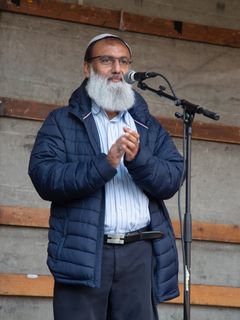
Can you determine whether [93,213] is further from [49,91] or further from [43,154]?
[49,91]

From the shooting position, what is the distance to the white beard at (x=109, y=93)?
2998 millimetres

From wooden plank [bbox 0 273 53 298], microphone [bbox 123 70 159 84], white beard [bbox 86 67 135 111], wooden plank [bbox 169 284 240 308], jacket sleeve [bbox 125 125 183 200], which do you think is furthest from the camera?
wooden plank [bbox 169 284 240 308]

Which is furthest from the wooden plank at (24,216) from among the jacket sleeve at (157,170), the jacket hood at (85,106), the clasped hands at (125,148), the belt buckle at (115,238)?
the clasped hands at (125,148)

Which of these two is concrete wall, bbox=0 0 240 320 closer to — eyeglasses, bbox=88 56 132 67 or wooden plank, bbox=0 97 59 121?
wooden plank, bbox=0 97 59 121

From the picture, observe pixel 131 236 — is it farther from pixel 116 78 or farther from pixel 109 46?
pixel 109 46

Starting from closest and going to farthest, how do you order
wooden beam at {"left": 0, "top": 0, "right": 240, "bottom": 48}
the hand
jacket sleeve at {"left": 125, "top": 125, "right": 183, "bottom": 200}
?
the hand → jacket sleeve at {"left": 125, "top": 125, "right": 183, "bottom": 200} → wooden beam at {"left": 0, "top": 0, "right": 240, "bottom": 48}

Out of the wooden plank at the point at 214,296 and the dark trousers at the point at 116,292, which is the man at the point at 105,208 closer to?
the dark trousers at the point at 116,292

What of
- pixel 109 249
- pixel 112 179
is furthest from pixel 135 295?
pixel 112 179

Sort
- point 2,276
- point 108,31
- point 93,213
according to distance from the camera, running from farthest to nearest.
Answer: point 108,31 → point 2,276 → point 93,213

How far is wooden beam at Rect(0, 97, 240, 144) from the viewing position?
14.4ft

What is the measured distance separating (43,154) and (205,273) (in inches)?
88.1

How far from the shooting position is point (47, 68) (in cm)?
452

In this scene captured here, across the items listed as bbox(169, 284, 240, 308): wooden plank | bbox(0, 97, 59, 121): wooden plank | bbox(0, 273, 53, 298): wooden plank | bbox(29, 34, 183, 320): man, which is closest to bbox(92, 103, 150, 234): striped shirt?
bbox(29, 34, 183, 320): man

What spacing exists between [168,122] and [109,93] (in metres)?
1.70
